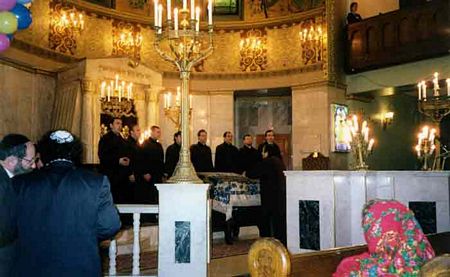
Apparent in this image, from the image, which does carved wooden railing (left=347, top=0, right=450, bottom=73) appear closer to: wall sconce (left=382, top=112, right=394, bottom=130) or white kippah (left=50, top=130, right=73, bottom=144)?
wall sconce (left=382, top=112, right=394, bottom=130)

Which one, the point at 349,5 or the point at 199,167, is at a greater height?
the point at 349,5

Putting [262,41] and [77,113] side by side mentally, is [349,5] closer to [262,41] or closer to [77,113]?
[262,41]

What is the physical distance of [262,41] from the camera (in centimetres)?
1427

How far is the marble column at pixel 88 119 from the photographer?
10.8m

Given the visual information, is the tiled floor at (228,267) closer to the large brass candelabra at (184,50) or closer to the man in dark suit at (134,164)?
the large brass candelabra at (184,50)

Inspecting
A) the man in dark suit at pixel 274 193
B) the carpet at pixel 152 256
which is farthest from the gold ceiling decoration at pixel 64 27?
the carpet at pixel 152 256

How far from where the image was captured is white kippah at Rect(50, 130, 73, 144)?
2.93 metres

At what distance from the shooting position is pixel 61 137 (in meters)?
2.93

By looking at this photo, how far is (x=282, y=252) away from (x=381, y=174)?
4.79m

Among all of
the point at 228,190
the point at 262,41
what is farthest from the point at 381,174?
the point at 262,41

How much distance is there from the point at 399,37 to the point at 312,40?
106 inches

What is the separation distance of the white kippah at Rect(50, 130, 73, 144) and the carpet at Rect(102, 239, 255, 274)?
314cm

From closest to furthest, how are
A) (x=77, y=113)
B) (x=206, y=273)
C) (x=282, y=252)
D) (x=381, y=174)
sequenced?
(x=282, y=252) → (x=206, y=273) → (x=381, y=174) → (x=77, y=113)

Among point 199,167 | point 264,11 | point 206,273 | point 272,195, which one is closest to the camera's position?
point 206,273
